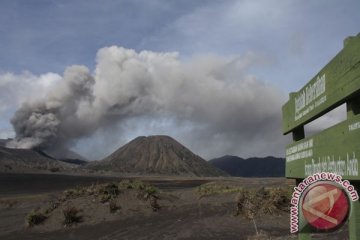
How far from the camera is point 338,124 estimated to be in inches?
187

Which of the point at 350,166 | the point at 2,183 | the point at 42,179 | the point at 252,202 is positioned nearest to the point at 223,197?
the point at 252,202

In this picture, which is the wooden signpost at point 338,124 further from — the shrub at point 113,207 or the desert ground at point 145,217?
the shrub at point 113,207

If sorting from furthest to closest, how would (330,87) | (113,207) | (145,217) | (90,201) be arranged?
(90,201)
(113,207)
(145,217)
(330,87)

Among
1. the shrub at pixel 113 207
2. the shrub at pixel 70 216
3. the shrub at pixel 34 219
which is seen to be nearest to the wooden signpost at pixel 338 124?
the shrub at pixel 70 216

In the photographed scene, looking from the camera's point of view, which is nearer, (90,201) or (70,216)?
(70,216)

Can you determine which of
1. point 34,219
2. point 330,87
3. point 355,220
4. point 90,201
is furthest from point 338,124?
point 90,201

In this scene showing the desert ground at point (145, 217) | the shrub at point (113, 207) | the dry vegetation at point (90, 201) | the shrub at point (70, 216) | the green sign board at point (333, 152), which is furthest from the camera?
the shrub at point (113, 207)

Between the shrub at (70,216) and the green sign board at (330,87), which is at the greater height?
the green sign board at (330,87)

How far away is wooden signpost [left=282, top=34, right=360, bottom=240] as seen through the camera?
434cm

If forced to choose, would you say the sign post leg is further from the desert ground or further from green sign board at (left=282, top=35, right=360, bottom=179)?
the desert ground

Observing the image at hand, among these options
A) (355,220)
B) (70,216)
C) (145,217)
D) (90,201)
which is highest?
(90,201)

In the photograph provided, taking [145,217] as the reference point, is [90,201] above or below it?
above

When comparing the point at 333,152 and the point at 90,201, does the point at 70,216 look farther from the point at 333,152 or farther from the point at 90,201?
the point at 333,152

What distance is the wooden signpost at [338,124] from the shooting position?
14.3 feet
